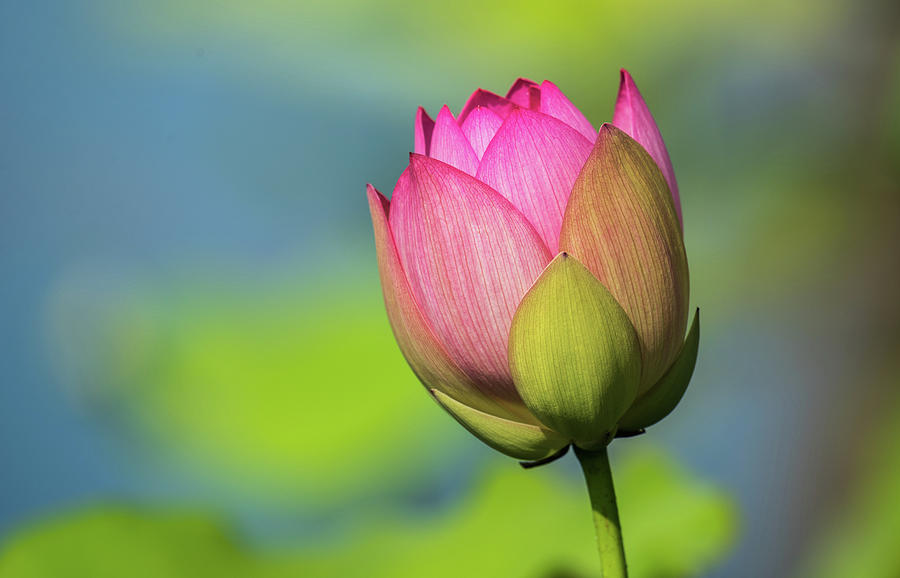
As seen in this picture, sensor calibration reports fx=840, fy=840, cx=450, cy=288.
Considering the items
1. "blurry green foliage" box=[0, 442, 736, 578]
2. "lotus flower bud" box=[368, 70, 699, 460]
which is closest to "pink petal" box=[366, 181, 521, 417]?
"lotus flower bud" box=[368, 70, 699, 460]

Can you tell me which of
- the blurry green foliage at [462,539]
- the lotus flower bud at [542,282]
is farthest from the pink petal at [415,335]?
the blurry green foliage at [462,539]

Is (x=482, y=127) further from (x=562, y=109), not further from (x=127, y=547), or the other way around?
(x=127, y=547)

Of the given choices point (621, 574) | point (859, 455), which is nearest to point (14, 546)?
point (621, 574)

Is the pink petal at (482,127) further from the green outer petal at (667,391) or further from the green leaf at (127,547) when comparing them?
the green leaf at (127,547)

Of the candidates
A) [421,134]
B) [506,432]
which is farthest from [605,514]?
[421,134]

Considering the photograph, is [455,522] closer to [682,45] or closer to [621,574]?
A: [621,574]
